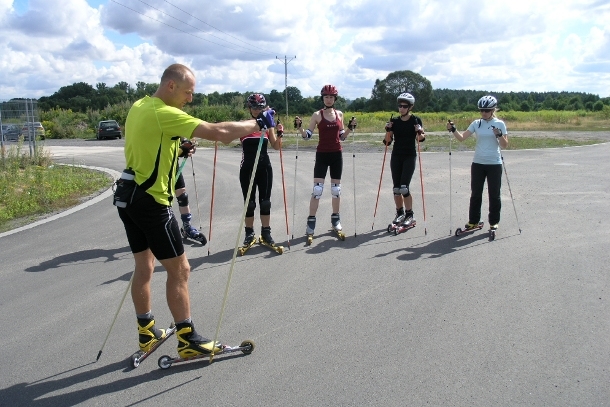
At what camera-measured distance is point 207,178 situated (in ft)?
50.1

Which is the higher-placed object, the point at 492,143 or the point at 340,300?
the point at 492,143

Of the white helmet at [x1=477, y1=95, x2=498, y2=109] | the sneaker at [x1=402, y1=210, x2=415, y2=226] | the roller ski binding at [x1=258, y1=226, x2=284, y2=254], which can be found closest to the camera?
the roller ski binding at [x1=258, y1=226, x2=284, y2=254]

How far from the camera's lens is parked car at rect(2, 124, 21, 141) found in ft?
58.4

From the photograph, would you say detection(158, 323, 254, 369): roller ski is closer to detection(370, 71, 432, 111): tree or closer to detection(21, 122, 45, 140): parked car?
detection(21, 122, 45, 140): parked car

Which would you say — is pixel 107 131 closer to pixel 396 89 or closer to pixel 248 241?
pixel 248 241

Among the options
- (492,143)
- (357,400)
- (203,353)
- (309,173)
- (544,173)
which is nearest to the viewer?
(357,400)

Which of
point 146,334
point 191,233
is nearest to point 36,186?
point 191,233

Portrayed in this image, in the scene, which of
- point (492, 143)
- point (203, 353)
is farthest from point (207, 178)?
point (203, 353)

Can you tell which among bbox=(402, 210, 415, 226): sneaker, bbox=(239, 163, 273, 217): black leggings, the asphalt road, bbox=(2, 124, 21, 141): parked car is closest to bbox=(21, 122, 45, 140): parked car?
bbox=(2, 124, 21, 141): parked car

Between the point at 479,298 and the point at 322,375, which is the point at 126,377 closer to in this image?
the point at 322,375

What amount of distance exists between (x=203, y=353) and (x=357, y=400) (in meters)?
1.32

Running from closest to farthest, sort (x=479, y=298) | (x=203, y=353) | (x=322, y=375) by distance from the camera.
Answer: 1. (x=322, y=375)
2. (x=203, y=353)
3. (x=479, y=298)

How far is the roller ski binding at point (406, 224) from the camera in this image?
8.21m

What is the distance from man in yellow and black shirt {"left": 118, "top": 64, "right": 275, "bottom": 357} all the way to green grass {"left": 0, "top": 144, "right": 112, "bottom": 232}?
598cm
